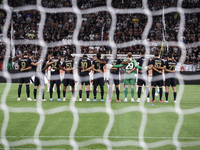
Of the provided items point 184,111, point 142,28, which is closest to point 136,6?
point 142,28

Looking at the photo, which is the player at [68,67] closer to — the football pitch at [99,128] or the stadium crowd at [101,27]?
the football pitch at [99,128]

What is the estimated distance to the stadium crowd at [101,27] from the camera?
70.5 feet

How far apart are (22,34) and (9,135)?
17026mm

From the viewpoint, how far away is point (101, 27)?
24156 mm

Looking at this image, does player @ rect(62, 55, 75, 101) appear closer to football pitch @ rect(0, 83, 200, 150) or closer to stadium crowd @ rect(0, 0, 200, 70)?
football pitch @ rect(0, 83, 200, 150)

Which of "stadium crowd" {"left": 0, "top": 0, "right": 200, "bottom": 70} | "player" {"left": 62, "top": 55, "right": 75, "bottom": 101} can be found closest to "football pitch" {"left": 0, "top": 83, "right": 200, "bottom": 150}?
"player" {"left": 62, "top": 55, "right": 75, "bottom": 101}

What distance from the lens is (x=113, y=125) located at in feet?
22.6

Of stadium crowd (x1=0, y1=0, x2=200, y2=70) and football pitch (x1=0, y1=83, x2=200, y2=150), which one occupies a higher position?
Answer: stadium crowd (x1=0, y1=0, x2=200, y2=70)

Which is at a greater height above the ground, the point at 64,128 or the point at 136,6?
the point at 136,6

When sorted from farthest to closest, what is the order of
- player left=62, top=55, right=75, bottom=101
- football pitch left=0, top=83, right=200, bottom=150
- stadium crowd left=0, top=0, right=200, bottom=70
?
1. stadium crowd left=0, top=0, right=200, bottom=70
2. player left=62, top=55, right=75, bottom=101
3. football pitch left=0, top=83, right=200, bottom=150

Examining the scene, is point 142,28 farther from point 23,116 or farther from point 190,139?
point 190,139

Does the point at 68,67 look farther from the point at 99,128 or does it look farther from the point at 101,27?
the point at 101,27

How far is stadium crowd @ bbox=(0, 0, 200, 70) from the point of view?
21.5m

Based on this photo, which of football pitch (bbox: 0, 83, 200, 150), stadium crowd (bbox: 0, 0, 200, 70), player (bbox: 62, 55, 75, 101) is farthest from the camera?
stadium crowd (bbox: 0, 0, 200, 70)
